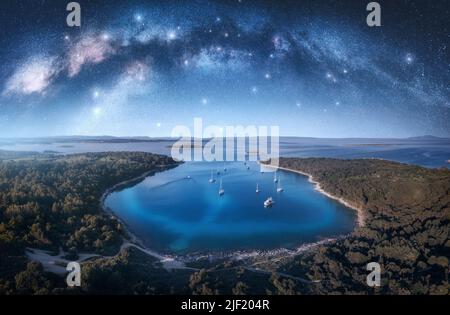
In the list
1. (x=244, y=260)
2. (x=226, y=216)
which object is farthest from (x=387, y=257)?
(x=226, y=216)

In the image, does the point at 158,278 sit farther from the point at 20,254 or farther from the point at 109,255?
the point at 20,254

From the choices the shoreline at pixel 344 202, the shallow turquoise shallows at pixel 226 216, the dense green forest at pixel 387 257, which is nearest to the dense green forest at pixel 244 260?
the dense green forest at pixel 387 257

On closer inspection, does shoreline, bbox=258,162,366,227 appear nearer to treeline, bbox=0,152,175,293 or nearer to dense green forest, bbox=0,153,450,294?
dense green forest, bbox=0,153,450,294

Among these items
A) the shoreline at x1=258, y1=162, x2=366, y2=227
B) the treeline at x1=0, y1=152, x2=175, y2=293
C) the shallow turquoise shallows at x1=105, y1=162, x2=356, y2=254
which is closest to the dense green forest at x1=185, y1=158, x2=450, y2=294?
the shoreline at x1=258, y1=162, x2=366, y2=227

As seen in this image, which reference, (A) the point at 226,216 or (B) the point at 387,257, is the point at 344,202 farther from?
(B) the point at 387,257
